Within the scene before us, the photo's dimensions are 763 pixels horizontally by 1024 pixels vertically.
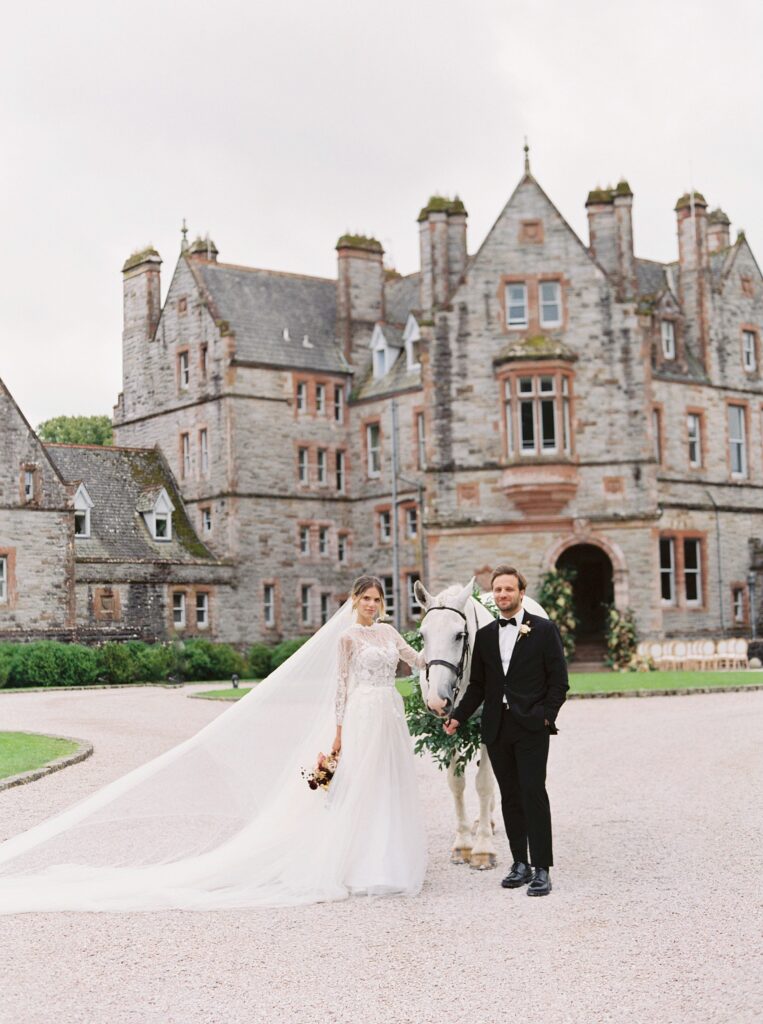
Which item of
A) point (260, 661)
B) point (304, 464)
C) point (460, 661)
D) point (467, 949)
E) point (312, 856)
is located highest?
point (304, 464)

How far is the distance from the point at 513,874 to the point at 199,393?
150ft

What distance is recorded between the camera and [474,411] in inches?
1837

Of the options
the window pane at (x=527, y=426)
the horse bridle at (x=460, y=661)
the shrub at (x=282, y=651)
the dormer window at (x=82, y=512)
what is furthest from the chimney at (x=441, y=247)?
the horse bridle at (x=460, y=661)

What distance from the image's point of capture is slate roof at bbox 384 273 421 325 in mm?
57781

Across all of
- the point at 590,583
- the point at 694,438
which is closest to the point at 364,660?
the point at 590,583

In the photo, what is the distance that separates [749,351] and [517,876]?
46745 mm

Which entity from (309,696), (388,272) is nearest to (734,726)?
(309,696)

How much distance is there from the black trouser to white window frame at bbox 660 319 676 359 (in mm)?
43083

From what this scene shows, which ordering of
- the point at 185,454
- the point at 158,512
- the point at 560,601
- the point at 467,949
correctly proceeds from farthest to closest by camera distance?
the point at 185,454
the point at 158,512
the point at 560,601
the point at 467,949

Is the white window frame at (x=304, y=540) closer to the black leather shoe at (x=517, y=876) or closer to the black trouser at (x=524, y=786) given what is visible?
the black trouser at (x=524, y=786)

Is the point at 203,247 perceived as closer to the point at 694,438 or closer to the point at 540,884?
the point at 694,438

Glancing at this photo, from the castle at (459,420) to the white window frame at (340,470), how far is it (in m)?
0.06

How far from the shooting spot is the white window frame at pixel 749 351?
2142 inches

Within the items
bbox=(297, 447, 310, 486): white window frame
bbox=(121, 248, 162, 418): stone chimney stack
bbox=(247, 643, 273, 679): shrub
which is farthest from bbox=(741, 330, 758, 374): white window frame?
bbox=(121, 248, 162, 418): stone chimney stack
